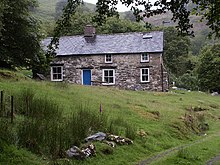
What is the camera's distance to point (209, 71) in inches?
1916

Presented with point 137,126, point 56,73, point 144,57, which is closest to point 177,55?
point 144,57

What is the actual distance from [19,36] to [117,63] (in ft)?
50.5

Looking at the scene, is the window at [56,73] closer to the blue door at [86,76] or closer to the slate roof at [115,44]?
the slate roof at [115,44]

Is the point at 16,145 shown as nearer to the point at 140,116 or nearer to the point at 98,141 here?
the point at 98,141

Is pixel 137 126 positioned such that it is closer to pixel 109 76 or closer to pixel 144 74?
pixel 144 74

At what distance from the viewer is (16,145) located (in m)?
8.65

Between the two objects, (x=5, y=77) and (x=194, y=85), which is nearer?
(x=5, y=77)

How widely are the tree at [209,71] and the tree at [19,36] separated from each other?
1190 inches

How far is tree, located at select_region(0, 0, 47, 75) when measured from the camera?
24.0m

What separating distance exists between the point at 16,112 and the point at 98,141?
9.51ft

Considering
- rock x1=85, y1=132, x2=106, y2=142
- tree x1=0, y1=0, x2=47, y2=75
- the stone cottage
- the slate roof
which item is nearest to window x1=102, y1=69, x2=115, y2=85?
the stone cottage

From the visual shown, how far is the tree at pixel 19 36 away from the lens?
2398 cm

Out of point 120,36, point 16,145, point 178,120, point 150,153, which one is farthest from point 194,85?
point 16,145

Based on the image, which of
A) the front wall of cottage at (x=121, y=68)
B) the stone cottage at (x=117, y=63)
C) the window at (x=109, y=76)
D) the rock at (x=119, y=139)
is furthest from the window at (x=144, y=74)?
the rock at (x=119, y=139)
